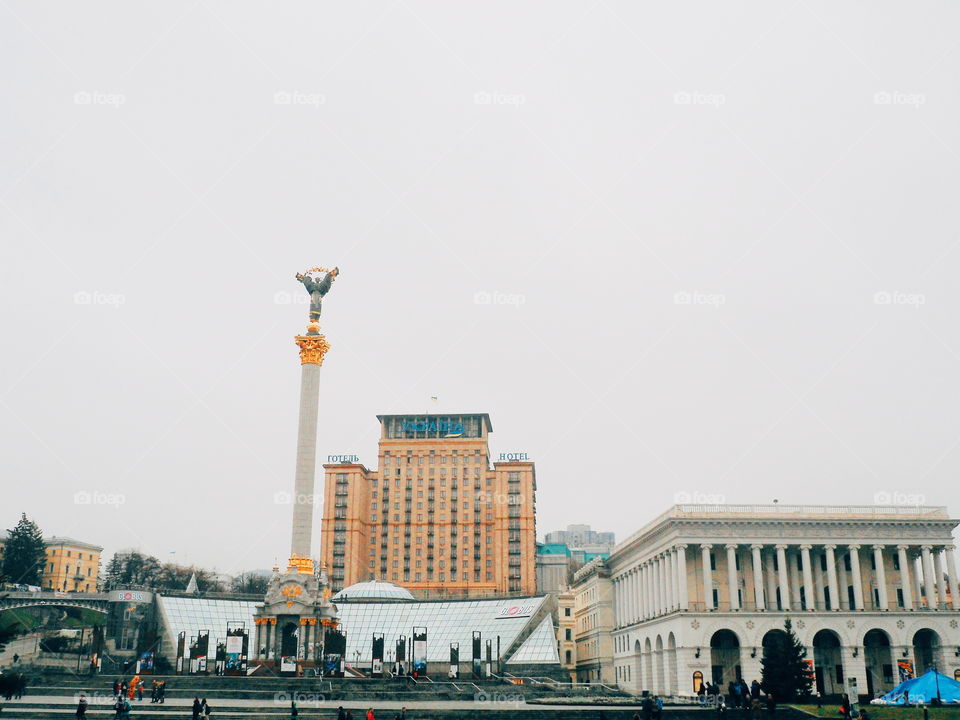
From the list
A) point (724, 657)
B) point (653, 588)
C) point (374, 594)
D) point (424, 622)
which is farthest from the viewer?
point (374, 594)

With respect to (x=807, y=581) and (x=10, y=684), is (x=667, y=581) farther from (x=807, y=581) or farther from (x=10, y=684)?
(x=10, y=684)

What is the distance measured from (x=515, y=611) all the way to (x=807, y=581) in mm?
32212

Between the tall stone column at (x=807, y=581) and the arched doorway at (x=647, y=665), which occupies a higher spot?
the tall stone column at (x=807, y=581)

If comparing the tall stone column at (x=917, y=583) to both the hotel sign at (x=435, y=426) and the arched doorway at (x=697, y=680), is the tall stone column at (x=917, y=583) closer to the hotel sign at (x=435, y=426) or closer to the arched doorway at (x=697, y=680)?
the arched doorway at (x=697, y=680)

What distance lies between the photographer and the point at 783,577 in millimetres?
68250

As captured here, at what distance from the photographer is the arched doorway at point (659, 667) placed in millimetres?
73500

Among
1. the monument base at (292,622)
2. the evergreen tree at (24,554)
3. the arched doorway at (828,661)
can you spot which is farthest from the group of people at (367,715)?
the evergreen tree at (24,554)

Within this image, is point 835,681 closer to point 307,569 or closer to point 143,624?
point 307,569

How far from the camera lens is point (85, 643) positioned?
265ft

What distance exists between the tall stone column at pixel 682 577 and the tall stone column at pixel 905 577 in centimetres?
1738

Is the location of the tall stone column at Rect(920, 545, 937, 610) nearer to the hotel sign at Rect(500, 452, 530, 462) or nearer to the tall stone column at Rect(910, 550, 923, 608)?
the tall stone column at Rect(910, 550, 923, 608)

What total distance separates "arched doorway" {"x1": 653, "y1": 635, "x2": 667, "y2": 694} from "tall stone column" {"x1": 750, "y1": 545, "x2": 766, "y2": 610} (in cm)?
1033

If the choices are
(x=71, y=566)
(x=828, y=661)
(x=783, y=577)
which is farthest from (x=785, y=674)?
(x=71, y=566)

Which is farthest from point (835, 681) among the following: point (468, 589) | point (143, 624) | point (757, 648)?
point (468, 589)
